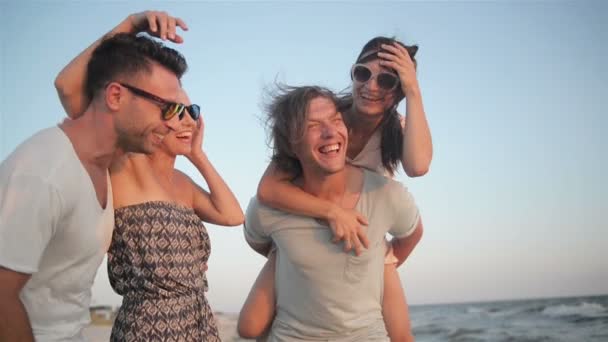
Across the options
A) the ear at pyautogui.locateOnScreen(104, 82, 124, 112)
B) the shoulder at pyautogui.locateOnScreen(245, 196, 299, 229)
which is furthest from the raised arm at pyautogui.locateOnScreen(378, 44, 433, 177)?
the ear at pyautogui.locateOnScreen(104, 82, 124, 112)

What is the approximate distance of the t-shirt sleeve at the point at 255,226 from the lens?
4.31 m

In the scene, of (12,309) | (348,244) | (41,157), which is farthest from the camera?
(348,244)

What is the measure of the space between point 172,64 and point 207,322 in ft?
4.58

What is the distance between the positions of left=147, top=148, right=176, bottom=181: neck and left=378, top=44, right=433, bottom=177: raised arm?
1.41 metres

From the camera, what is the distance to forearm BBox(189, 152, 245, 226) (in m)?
3.84

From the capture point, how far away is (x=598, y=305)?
94.7 feet

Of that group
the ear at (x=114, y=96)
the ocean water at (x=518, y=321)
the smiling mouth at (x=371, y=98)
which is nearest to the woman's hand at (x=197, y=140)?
the ear at (x=114, y=96)

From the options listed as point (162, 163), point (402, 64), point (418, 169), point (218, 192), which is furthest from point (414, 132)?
point (162, 163)

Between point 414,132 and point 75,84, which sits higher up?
point 75,84

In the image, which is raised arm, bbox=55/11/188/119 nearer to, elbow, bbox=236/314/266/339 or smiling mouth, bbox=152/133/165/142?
smiling mouth, bbox=152/133/165/142

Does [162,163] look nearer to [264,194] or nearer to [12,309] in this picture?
[264,194]

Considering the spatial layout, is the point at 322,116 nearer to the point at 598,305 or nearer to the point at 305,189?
the point at 305,189

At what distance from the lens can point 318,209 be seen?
4.02 metres

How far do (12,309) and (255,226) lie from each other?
1963 millimetres
